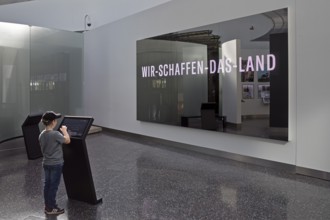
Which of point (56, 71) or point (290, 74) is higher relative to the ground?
point (56, 71)

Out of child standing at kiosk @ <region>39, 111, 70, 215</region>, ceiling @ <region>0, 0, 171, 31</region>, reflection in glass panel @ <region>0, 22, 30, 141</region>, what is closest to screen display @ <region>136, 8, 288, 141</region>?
reflection in glass panel @ <region>0, 22, 30, 141</region>

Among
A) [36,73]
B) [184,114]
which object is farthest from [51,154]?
[36,73]

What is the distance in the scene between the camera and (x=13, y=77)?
7.98 metres

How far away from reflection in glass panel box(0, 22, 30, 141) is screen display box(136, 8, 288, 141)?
9.84 feet

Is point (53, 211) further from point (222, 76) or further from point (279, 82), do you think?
point (222, 76)

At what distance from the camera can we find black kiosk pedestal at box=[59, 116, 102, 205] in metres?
3.69

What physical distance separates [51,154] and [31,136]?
11.7 ft

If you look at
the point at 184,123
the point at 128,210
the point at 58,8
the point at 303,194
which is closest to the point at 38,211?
the point at 128,210

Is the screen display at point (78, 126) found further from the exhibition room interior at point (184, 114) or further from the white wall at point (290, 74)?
the white wall at point (290, 74)

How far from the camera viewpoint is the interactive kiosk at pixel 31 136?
657 cm

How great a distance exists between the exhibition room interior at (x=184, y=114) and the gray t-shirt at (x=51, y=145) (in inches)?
10.0

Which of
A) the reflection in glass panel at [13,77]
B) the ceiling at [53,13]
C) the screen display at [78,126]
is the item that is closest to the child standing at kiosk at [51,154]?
the screen display at [78,126]

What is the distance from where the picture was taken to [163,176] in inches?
206

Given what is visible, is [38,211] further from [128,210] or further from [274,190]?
[274,190]
